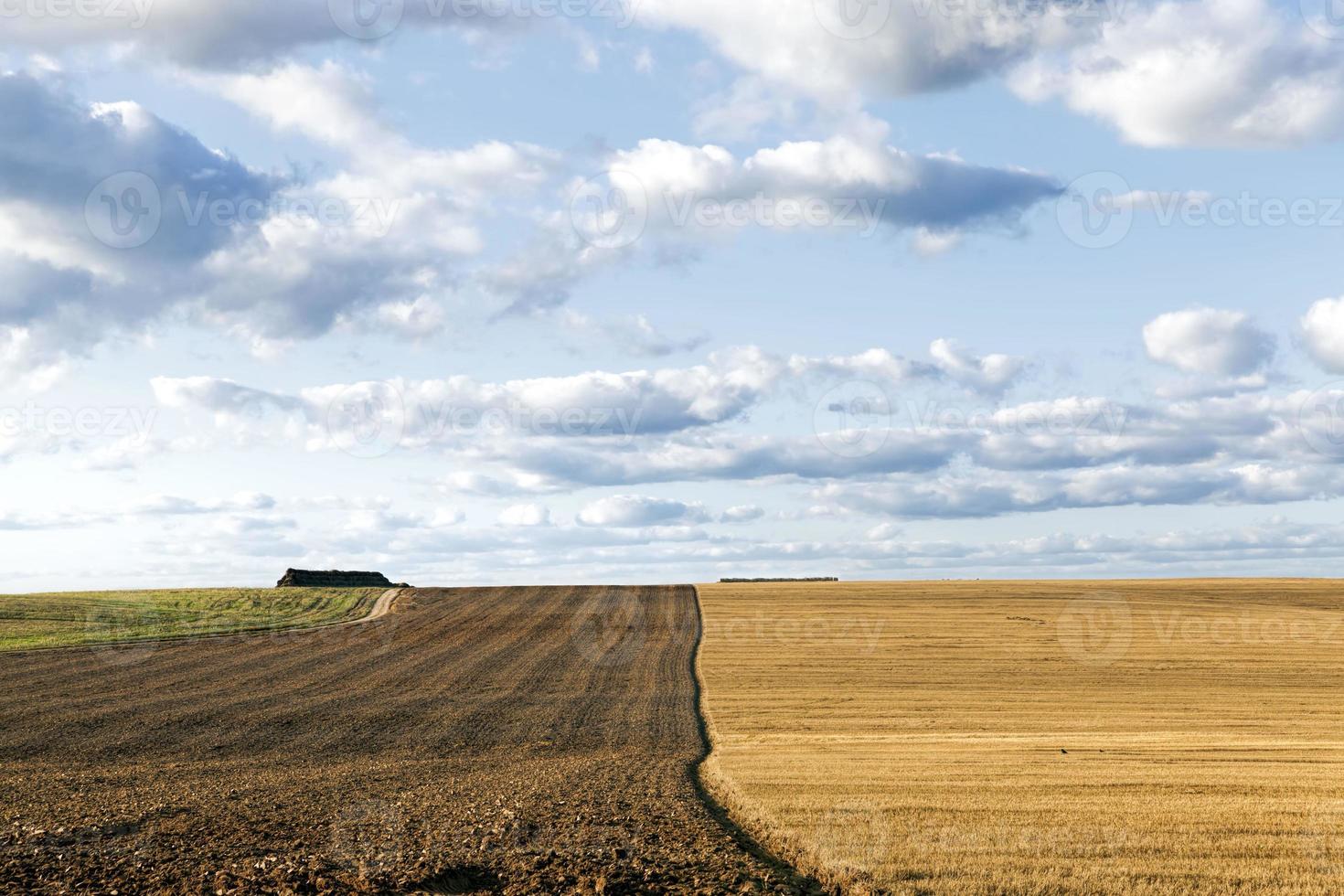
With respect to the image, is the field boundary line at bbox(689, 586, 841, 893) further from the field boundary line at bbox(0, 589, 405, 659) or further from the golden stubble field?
the field boundary line at bbox(0, 589, 405, 659)

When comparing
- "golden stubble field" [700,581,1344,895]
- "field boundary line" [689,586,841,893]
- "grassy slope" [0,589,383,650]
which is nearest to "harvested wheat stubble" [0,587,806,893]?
"field boundary line" [689,586,841,893]

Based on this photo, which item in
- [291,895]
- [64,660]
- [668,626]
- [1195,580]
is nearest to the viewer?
[291,895]

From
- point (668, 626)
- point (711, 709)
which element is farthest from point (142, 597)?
point (711, 709)

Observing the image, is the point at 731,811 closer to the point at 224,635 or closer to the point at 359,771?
the point at 359,771

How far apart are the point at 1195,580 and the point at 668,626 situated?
221ft

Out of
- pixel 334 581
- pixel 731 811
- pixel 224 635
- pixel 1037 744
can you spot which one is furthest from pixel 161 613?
pixel 731 811

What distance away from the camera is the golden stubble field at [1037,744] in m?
17.8

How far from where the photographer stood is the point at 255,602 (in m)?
82.2

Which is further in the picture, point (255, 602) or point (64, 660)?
point (255, 602)

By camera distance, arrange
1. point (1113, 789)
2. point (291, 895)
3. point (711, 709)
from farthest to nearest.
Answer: point (711, 709) → point (1113, 789) → point (291, 895)

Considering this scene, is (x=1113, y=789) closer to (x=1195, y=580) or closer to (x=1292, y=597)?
(x=1292, y=597)

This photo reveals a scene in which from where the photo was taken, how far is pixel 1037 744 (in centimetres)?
3186

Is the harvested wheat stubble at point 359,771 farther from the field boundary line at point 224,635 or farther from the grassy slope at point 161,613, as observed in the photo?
the grassy slope at point 161,613

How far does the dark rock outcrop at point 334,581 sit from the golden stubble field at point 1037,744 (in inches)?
1520
